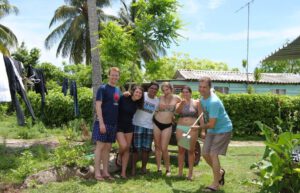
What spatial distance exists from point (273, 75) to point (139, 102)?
2793cm

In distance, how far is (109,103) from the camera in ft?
24.2

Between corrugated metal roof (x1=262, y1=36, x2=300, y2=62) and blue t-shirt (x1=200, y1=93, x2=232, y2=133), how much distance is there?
2.54m

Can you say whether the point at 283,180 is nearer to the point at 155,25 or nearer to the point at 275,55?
the point at 275,55

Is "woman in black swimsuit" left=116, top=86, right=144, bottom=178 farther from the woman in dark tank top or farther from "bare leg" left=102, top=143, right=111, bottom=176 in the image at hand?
the woman in dark tank top

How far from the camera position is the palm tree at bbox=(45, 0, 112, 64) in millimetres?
31203

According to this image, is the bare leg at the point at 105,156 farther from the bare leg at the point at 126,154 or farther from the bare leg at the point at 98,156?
the bare leg at the point at 126,154

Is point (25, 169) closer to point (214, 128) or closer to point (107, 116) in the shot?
point (107, 116)

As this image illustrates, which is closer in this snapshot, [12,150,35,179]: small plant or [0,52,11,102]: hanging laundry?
[0,52,11,102]: hanging laundry

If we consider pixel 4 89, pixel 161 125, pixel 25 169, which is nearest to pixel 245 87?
pixel 161 125

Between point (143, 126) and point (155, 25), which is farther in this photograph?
point (155, 25)

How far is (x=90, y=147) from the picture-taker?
32.9ft

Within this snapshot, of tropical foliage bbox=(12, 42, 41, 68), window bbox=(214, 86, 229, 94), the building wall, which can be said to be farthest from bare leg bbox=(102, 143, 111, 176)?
tropical foliage bbox=(12, 42, 41, 68)

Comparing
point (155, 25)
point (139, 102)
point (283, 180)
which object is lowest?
point (283, 180)

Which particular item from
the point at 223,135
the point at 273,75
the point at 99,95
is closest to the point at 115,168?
the point at 99,95
